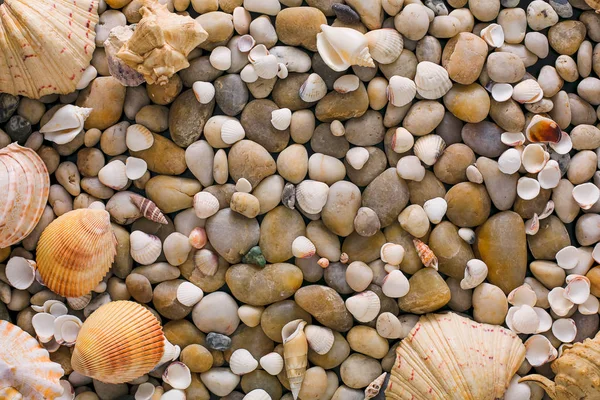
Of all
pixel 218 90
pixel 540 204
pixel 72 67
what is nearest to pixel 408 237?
pixel 540 204

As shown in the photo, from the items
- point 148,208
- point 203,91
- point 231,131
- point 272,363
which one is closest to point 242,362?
point 272,363

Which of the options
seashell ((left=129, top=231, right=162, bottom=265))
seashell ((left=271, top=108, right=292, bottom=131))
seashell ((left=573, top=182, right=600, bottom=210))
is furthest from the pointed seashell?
seashell ((left=573, top=182, right=600, bottom=210))

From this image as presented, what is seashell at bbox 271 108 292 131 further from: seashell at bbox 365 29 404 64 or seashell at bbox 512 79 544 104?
seashell at bbox 512 79 544 104

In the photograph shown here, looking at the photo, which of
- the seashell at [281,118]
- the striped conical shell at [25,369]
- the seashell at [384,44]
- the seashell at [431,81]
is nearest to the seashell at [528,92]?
the seashell at [431,81]

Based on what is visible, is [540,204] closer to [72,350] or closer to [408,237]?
[408,237]

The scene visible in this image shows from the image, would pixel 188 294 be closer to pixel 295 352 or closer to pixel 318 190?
pixel 295 352

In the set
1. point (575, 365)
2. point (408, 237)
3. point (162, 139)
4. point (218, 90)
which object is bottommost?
point (575, 365)

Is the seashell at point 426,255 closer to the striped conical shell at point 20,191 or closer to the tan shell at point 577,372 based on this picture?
the tan shell at point 577,372
